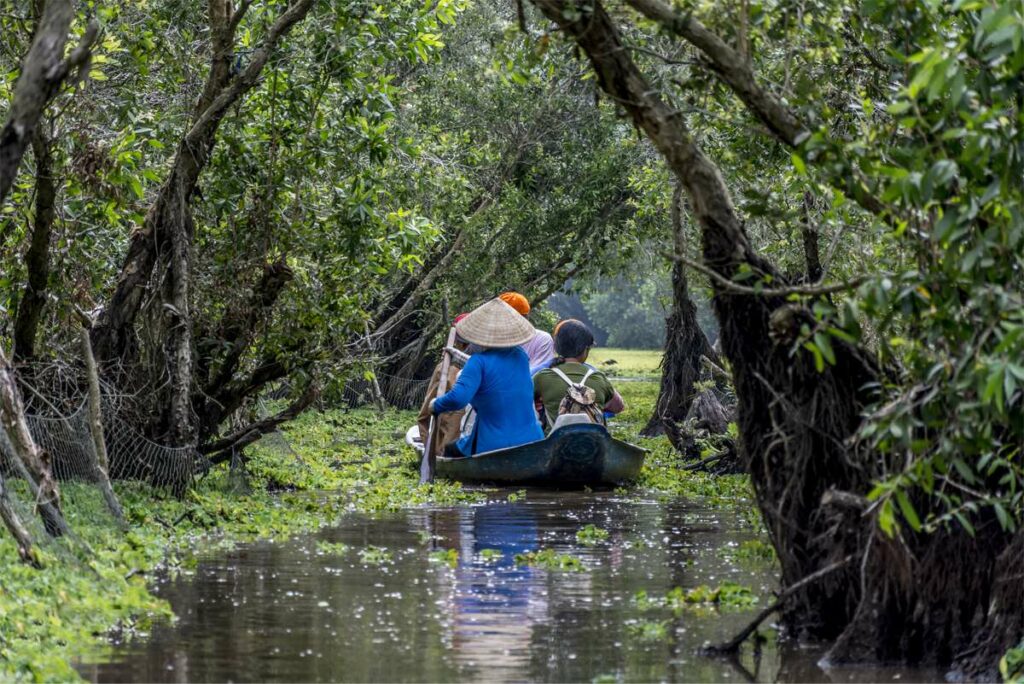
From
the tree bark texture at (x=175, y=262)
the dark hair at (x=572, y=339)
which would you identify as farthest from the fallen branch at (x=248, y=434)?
the dark hair at (x=572, y=339)

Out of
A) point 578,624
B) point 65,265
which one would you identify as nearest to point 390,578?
point 578,624

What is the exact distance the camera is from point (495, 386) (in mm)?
18281

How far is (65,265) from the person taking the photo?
14812 mm

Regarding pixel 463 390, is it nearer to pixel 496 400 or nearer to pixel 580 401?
pixel 496 400

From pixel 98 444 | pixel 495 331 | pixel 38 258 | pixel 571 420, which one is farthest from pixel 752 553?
pixel 38 258

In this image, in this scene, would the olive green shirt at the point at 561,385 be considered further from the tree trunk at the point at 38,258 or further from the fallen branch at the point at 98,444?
the fallen branch at the point at 98,444

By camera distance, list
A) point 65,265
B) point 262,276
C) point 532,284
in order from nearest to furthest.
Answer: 1. point 65,265
2. point 262,276
3. point 532,284

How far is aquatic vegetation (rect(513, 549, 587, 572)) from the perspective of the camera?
12.2 meters

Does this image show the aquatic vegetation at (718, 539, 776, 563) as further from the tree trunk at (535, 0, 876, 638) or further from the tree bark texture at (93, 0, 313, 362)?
the tree bark texture at (93, 0, 313, 362)

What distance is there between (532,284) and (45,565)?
81.9ft

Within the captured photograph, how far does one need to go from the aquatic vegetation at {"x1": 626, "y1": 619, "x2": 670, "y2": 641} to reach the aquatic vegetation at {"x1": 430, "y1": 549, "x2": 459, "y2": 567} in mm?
2722

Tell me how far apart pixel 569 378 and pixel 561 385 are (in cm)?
12

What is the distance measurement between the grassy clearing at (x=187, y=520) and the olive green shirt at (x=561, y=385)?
1.15 meters

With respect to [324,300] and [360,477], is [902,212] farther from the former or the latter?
[360,477]
